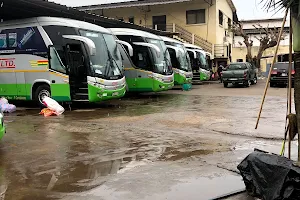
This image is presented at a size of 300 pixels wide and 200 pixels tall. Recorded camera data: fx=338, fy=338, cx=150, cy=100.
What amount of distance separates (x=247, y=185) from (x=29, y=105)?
12607 mm

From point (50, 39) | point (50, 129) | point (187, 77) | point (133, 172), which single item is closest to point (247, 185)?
point (133, 172)

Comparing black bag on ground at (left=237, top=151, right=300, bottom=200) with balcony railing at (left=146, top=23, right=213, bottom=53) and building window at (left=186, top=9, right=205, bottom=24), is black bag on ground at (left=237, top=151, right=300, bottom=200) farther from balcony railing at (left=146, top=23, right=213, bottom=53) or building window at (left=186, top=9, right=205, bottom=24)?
building window at (left=186, top=9, right=205, bottom=24)

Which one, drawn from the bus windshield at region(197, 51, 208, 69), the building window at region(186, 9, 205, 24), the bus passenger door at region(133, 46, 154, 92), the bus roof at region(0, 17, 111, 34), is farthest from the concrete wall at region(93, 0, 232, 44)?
the bus roof at region(0, 17, 111, 34)

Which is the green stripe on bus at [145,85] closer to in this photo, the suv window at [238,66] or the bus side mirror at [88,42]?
the bus side mirror at [88,42]

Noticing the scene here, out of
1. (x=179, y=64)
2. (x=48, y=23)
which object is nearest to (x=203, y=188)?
(x=48, y=23)

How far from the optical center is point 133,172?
544cm

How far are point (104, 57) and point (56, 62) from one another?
6.02 ft

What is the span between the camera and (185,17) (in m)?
34.5

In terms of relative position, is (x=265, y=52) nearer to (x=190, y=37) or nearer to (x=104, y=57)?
(x=190, y=37)

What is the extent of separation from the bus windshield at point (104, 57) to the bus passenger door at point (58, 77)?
3.77 ft

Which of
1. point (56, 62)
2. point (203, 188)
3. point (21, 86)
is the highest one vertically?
point (56, 62)

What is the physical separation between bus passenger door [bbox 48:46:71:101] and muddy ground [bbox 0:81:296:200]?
46.6 inches

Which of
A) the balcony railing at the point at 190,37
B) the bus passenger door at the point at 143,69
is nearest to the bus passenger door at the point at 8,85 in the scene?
the bus passenger door at the point at 143,69

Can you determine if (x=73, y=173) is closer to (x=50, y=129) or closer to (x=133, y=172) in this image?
→ (x=133, y=172)
